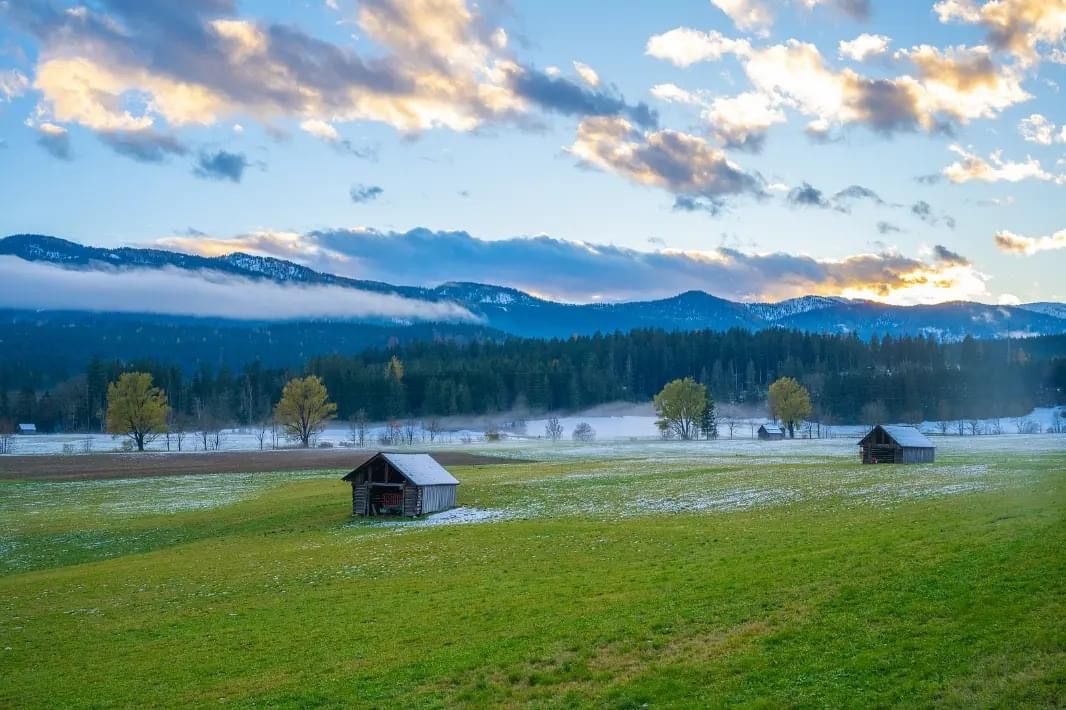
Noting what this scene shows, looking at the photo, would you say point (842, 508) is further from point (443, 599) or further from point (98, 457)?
point (98, 457)

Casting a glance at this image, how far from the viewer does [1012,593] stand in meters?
21.0

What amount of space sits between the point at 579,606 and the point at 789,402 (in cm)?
14439

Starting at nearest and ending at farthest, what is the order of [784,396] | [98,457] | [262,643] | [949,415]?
[262,643] → [98,457] → [784,396] → [949,415]

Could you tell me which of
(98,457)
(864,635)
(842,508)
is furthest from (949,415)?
(864,635)

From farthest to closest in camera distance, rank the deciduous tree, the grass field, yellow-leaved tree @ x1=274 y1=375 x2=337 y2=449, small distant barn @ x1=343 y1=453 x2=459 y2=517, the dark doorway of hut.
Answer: the deciduous tree, yellow-leaved tree @ x1=274 y1=375 x2=337 y2=449, the dark doorway of hut, small distant barn @ x1=343 y1=453 x2=459 y2=517, the grass field

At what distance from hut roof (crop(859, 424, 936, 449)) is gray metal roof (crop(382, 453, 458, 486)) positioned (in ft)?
150

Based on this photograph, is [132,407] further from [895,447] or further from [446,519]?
[895,447]

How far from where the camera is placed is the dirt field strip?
323 ft

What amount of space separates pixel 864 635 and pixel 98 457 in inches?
5069

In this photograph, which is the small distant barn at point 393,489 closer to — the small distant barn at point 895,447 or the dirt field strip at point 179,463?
the dirt field strip at point 179,463

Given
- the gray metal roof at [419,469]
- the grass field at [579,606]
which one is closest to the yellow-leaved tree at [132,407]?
the grass field at [579,606]

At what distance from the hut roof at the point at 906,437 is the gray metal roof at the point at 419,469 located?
45.8 meters

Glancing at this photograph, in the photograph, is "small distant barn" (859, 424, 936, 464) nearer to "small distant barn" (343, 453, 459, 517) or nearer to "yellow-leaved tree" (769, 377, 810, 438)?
"small distant barn" (343, 453, 459, 517)

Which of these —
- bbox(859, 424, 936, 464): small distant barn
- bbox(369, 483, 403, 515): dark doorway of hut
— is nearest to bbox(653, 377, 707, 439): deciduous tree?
bbox(859, 424, 936, 464): small distant barn
